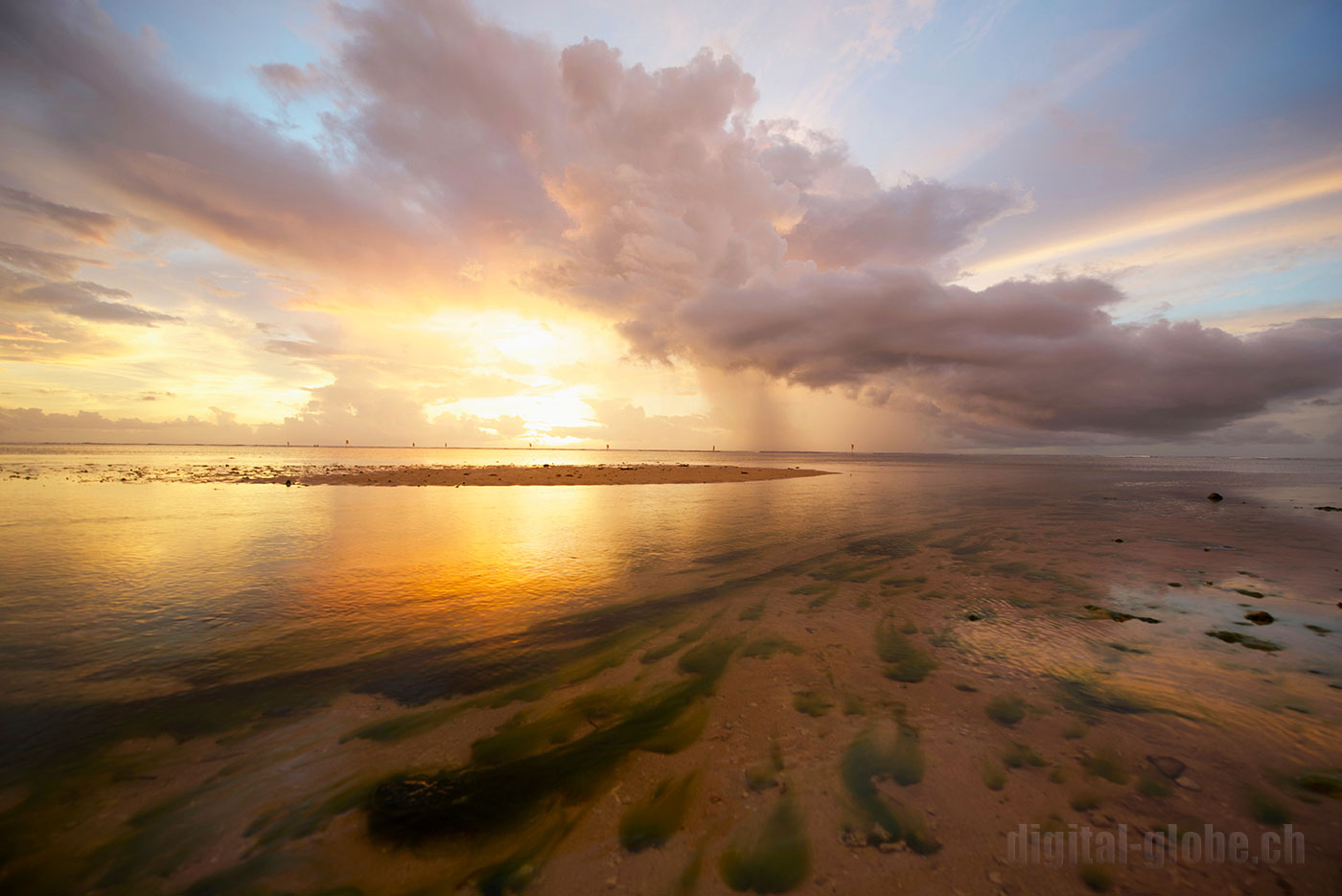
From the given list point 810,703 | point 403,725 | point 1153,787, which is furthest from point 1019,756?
point 403,725

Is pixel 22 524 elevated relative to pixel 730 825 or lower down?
elevated

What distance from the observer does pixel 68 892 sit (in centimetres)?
357

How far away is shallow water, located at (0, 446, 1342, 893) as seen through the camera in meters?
4.05

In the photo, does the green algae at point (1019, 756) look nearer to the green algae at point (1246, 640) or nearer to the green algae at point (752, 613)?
the green algae at point (752, 613)

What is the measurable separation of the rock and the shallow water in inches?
7.2

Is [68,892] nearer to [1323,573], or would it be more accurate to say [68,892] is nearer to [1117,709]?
[1117,709]

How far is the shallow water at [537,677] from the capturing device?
4.05m

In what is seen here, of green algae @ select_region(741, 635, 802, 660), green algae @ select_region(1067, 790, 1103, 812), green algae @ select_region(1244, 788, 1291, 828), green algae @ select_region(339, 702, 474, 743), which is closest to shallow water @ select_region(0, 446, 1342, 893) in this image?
green algae @ select_region(339, 702, 474, 743)

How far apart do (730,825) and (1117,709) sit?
5.44 meters

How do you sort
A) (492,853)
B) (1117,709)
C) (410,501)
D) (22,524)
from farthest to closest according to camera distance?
(410,501) → (22,524) → (1117,709) → (492,853)

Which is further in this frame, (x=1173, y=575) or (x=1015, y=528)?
(x=1015, y=528)

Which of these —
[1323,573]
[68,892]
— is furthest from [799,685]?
[1323,573]

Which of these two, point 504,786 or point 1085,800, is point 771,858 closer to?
point 504,786

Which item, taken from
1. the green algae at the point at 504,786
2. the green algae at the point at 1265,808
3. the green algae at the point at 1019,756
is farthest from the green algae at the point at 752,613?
the green algae at the point at 1265,808
